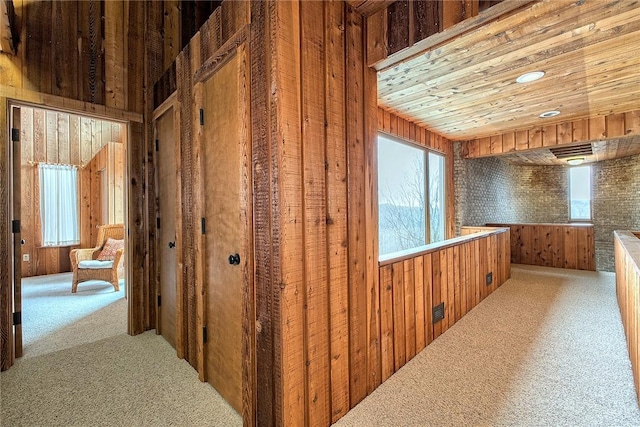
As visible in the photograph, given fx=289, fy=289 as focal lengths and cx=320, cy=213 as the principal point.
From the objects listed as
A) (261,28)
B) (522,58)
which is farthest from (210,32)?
(522,58)

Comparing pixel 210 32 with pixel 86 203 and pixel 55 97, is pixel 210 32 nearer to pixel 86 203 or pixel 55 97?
pixel 55 97

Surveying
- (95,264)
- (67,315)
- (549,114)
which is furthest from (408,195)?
(95,264)

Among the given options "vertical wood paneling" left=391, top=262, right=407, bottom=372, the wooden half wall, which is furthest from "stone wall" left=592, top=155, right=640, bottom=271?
"vertical wood paneling" left=391, top=262, right=407, bottom=372

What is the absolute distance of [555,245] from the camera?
18.0 ft

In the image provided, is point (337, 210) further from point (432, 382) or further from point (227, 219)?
point (432, 382)

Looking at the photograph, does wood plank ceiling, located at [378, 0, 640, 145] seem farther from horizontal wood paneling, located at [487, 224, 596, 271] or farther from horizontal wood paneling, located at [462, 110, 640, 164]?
horizontal wood paneling, located at [487, 224, 596, 271]

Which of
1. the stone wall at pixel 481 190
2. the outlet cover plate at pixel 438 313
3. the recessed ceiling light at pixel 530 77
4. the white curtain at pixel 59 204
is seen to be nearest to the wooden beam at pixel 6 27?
the outlet cover plate at pixel 438 313

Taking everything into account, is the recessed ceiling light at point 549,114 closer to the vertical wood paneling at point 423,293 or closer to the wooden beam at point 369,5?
the vertical wood paneling at point 423,293

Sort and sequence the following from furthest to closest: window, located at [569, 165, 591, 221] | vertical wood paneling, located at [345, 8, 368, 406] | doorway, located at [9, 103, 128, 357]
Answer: window, located at [569, 165, 591, 221] → doorway, located at [9, 103, 128, 357] → vertical wood paneling, located at [345, 8, 368, 406]

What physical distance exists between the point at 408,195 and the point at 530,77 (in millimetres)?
1959

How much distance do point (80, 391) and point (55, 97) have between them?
2322 mm

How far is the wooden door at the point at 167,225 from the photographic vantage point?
103 inches

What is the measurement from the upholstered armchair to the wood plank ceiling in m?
4.55

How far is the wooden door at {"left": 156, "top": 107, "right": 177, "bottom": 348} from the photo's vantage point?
8.55 ft
